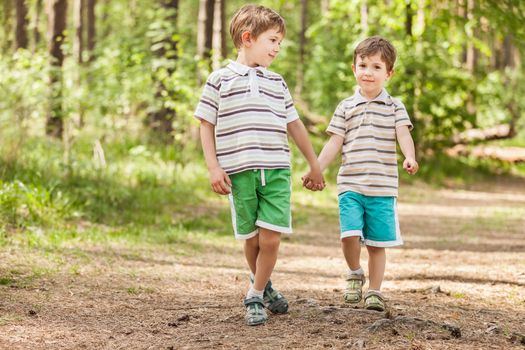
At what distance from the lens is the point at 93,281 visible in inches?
226

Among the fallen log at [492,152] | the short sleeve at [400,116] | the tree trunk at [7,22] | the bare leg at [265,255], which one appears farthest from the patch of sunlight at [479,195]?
the bare leg at [265,255]

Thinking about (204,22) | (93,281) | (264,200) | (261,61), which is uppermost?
(204,22)

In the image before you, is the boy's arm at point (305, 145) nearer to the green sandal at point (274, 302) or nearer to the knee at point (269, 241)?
the knee at point (269, 241)

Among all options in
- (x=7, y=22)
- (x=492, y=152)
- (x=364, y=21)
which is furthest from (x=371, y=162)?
(x=492, y=152)

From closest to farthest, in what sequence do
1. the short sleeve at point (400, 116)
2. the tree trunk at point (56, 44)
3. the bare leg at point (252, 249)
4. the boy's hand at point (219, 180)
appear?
the boy's hand at point (219, 180) → the bare leg at point (252, 249) → the short sleeve at point (400, 116) → the tree trunk at point (56, 44)

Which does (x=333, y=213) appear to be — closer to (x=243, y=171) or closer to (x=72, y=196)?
(x=72, y=196)

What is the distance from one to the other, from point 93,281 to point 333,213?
6.42 m

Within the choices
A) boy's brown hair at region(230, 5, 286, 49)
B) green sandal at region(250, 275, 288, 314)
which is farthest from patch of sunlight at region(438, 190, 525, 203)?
boy's brown hair at region(230, 5, 286, 49)

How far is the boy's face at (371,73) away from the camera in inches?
200

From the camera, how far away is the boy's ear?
4484 millimetres

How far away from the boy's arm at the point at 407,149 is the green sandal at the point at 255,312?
1236 millimetres

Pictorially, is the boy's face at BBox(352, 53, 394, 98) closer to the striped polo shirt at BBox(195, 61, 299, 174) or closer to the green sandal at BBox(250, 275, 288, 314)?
the striped polo shirt at BBox(195, 61, 299, 174)

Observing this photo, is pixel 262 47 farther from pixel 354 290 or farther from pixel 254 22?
pixel 354 290

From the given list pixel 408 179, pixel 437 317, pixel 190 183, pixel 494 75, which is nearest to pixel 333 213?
pixel 190 183
